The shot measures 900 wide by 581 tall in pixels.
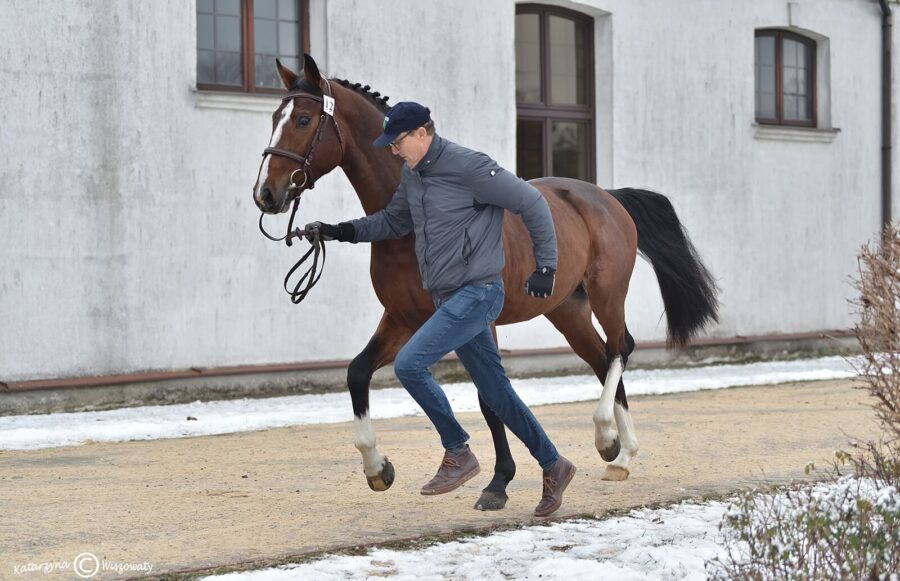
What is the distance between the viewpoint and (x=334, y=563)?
5.11m

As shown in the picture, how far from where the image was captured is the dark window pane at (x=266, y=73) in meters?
12.0

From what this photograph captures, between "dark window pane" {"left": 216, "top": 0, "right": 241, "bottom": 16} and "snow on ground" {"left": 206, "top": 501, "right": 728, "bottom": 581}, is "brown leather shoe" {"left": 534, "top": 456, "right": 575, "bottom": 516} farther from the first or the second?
"dark window pane" {"left": 216, "top": 0, "right": 241, "bottom": 16}

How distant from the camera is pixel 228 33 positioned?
11922 millimetres

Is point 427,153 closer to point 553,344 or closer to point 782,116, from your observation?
point 553,344

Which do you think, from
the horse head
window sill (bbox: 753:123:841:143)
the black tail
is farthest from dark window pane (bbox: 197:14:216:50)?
window sill (bbox: 753:123:841:143)

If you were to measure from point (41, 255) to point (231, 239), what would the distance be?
5.72 ft

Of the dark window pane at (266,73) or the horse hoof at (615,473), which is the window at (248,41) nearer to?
the dark window pane at (266,73)

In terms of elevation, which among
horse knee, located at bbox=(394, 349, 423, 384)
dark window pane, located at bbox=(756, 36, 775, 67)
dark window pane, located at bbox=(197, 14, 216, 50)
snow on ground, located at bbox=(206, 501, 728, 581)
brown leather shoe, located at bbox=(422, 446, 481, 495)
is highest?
dark window pane, located at bbox=(756, 36, 775, 67)

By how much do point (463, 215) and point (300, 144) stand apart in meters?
1.05

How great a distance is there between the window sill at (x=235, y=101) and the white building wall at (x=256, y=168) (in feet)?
0.07

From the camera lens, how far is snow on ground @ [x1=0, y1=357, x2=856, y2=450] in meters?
9.52

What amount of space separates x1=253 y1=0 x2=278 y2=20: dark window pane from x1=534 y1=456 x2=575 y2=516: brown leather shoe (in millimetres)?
7283

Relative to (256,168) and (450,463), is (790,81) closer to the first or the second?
(256,168)

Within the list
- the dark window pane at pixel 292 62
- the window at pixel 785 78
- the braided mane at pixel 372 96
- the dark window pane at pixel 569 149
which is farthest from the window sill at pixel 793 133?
the braided mane at pixel 372 96
